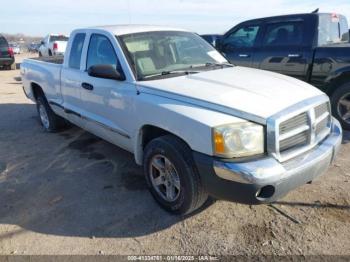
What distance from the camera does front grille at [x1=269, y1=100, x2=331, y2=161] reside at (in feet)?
9.39

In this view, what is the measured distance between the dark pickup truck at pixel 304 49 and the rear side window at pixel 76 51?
3.39m

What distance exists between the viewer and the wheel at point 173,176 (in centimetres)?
308

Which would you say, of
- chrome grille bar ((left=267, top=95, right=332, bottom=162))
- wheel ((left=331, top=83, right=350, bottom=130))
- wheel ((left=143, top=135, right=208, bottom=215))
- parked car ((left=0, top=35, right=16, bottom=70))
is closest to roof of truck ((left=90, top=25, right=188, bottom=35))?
wheel ((left=143, top=135, right=208, bottom=215))

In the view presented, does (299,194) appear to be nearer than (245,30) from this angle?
Yes

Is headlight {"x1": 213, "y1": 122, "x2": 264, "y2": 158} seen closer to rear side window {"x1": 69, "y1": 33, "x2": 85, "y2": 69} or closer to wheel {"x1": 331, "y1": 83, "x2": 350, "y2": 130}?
rear side window {"x1": 69, "y1": 33, "x2": 85, "y2": 69}

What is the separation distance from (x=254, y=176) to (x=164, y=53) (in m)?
2.03

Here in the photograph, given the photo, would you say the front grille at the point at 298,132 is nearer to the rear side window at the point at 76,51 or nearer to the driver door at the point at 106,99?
the driver door at the point at 106,99

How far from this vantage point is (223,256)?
113 inches

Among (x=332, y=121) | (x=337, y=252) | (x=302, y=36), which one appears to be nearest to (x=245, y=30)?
(x=302, y=36)

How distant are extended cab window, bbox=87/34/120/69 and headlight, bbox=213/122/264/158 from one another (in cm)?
168

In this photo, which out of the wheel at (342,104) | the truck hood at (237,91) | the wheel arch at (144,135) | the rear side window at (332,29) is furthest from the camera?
the rear side window at (332,29)

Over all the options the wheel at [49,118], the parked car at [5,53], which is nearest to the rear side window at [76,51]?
the wheel at [49,118]

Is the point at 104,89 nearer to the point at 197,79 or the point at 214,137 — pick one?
the point at 197,79

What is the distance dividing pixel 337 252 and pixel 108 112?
274 centimetres
